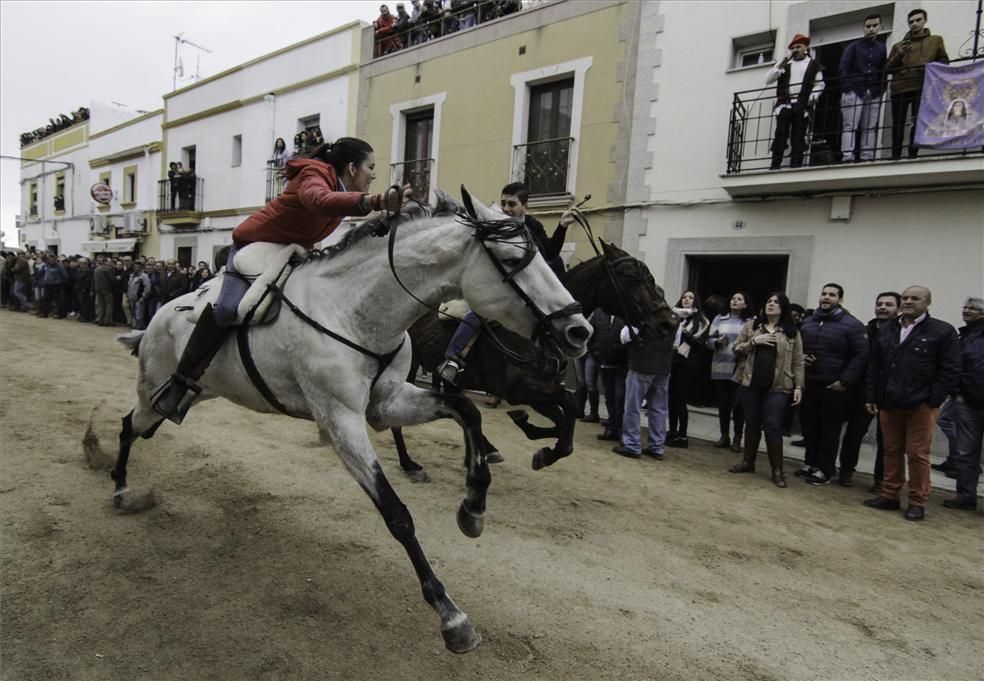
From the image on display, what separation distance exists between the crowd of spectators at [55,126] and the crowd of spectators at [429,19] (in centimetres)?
2016

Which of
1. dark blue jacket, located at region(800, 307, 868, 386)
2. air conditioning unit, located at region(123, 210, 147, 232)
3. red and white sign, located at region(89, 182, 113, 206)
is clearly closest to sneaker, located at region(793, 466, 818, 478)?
dark blue jacket, located at region(800, 307, 868, 386)

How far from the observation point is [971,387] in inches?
207

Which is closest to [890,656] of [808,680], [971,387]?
[808,680]

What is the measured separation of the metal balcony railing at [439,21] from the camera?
12.2 meters

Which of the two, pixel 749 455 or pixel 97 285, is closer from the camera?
pixel 749 455

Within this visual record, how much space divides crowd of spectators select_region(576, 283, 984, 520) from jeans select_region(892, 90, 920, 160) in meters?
2.45

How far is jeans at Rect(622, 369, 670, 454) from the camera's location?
632 centimetres

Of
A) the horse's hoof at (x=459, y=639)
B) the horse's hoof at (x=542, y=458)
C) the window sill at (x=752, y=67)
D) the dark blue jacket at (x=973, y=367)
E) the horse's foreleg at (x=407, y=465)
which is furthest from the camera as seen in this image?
the window sill at (x=752, y=67)

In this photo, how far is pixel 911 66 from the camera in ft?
23.3

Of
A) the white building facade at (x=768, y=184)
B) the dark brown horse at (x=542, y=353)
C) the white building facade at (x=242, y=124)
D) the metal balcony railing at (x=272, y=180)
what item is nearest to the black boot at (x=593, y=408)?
the white building facade at (x=768, y=184)

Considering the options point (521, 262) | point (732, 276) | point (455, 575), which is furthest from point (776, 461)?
point (732, 276)

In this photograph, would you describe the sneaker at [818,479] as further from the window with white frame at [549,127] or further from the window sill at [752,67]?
the window with white frame at [549,127]

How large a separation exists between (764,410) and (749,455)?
51cm

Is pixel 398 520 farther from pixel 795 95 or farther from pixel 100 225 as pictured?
pixel 100 225
